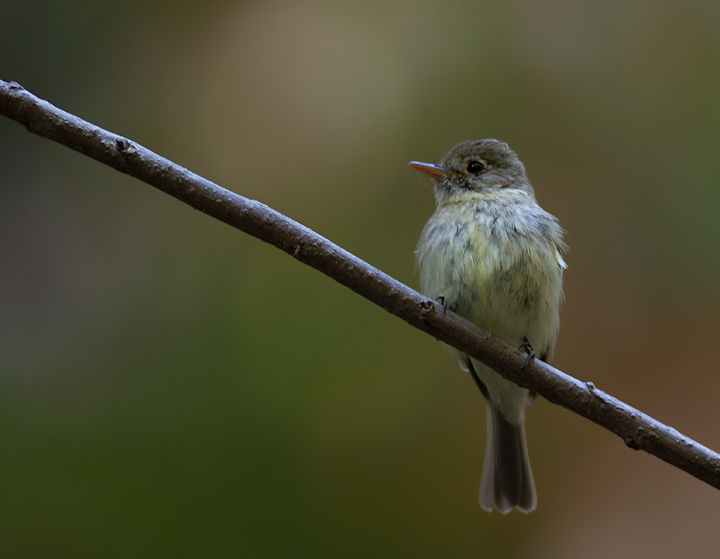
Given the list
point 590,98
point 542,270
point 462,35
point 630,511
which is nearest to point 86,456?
point 542,270

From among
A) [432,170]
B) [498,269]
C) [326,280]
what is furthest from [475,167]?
[326,280]

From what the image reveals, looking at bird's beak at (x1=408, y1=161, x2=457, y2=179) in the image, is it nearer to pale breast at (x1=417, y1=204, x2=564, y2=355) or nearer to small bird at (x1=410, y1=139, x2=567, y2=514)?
small bird at (x1=410, y1=139, x2=567, y2=514)

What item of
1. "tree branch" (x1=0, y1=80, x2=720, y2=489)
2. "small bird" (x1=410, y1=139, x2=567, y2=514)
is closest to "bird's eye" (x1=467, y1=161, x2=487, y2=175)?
"small bird" (x1=410, y1=139, x2=567, y2=514)

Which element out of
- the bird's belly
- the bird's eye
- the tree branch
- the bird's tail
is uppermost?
the bird's eye

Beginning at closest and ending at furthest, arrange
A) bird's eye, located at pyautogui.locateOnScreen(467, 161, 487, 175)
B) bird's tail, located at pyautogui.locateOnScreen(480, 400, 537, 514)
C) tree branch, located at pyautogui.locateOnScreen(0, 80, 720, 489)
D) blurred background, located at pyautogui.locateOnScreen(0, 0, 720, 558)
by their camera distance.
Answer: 1. tree branch, located at pyautogui.locateOnScreen(0, 80, 720, 489)
2. bird's tail, located at pyautogui.locateOnScreen(480, 400, 537, 514)
3. bird's eye, located at pyautogui.locateOnScreen(467, 161, 487, 175)
4. blurred background, located at pyautogui.locateOnScreen(0, 0, 720, 558)

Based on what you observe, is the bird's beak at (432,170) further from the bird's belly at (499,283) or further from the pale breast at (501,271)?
the bird's belly at (499,283)

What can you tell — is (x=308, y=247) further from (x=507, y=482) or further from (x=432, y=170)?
(x=507, y=482)

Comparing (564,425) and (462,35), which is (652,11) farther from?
(564,425)
